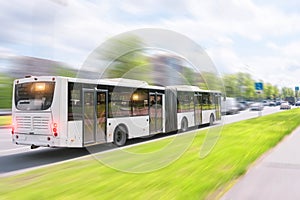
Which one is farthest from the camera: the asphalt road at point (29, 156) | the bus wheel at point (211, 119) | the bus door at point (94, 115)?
the bus wheel at point (211, 119)

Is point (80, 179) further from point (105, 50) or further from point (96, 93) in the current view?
point (105, 50)

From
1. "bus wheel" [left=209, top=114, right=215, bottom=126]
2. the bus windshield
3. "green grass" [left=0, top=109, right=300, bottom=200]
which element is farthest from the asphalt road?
"bus wheel" [left=209, top=114, right=215, bottom=126]

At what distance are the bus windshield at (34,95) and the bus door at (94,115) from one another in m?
1.15

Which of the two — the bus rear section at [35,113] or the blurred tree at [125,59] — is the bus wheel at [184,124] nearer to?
the bus rear section at [35,113]

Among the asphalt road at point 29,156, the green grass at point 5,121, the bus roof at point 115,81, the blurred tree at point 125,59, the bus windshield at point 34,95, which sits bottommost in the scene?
the asphalt road at point 29,156

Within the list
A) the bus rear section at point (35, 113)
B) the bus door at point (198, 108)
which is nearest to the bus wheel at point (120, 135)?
the bus rear section at point (35, 113)

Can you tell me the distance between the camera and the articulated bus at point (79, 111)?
925 centimetres

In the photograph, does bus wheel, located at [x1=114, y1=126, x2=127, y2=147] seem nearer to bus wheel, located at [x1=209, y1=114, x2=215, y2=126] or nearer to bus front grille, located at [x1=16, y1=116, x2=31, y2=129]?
bus front grille, located at [x1=16, y1=116, x2=31, y2=129]

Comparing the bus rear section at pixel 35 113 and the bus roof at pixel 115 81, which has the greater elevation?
the bus roof at pixel 115 81

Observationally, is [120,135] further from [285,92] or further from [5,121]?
[285,92]

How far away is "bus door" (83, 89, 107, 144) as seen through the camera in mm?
9898

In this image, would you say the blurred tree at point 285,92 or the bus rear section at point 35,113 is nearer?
the bus rear section at point 35,113

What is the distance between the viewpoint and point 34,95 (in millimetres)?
9711

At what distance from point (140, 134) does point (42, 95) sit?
4931mm
